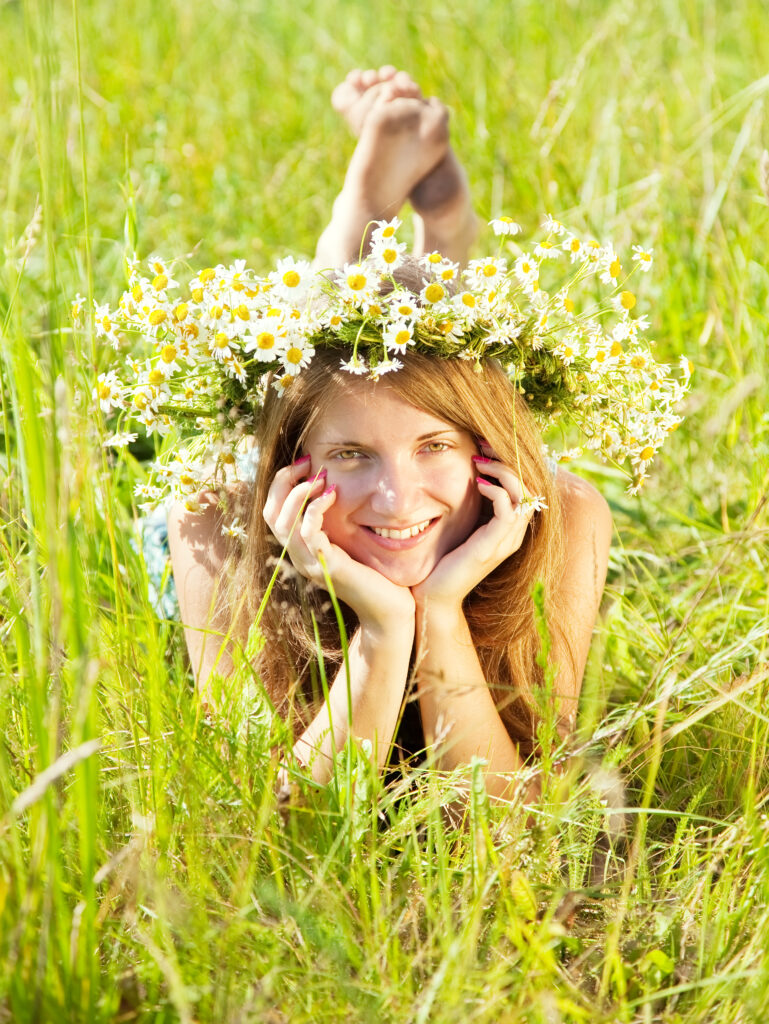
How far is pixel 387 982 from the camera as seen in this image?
1471 millimetres

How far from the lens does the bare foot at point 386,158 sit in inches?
135

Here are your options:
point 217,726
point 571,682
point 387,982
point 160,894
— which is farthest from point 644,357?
point 160,894

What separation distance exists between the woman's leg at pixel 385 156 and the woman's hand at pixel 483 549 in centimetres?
137

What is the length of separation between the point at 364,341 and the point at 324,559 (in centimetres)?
43

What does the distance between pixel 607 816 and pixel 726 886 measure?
266 mm

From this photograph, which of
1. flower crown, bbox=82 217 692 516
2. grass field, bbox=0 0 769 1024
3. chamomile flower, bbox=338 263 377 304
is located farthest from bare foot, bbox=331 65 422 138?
chamomile flower, bbox=338 263 377 304

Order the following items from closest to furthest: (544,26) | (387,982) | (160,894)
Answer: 1. (160,894)
2. (387,982)
3. (544,26)

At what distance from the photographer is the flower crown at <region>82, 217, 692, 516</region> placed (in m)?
2.03

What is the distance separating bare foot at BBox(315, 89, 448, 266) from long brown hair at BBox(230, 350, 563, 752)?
1.32 m

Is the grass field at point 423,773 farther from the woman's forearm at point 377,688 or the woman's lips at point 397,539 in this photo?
the woman's lips at point 397,539

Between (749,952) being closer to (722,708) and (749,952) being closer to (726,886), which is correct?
(726,886)

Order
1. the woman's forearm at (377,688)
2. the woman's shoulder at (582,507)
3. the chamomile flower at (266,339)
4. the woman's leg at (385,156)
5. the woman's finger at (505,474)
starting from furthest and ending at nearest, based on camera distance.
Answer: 1. the woman's leg at (385,156)
2. the woman's shoulder at (582,507)
3. the woman's finger at (505,474)
4. the woman's forearm at (377,688)
5. the chamomile flower at (266,339)

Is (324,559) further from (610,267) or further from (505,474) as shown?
(610,267)

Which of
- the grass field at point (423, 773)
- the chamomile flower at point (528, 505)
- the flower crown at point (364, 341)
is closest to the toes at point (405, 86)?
the grass field at point (423, 773)
